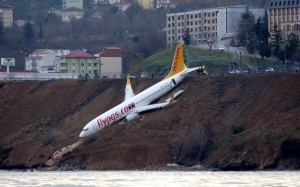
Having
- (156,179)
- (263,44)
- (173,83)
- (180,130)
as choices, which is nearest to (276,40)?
(263,44)

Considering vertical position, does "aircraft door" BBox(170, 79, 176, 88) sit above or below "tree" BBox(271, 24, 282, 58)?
below

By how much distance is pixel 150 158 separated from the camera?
4670 inches

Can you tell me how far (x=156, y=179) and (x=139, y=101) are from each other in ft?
119

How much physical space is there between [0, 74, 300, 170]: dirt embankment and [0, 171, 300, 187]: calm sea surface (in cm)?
659

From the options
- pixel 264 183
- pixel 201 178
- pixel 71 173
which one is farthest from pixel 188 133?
pixel 264 183

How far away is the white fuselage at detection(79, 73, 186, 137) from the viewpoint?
130 metres

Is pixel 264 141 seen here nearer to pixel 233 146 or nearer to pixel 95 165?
pixel 233 146

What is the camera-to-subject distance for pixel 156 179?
319 feet

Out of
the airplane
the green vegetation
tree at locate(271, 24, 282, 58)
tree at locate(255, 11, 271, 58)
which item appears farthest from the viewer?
tree at locate(271, 24, 282, 58)

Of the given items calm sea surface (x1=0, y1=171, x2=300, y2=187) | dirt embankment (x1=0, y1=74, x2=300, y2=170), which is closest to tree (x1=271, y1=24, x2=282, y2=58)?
dirt embankment (x1=0, y1=74, x2=300, y2=170)

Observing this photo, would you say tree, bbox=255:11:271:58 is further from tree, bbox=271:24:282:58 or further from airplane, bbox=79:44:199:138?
airplane, bbox=79:44:199:138

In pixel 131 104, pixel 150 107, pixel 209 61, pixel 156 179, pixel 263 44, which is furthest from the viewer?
pixel 209 61

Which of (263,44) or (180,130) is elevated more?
(263,44)

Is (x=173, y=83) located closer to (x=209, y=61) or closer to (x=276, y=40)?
(x=209, y=61)
